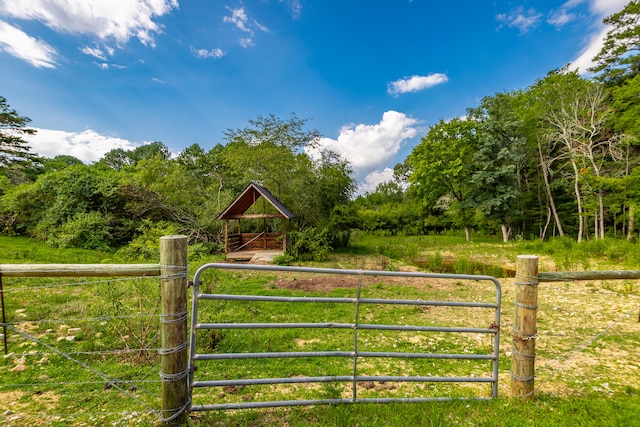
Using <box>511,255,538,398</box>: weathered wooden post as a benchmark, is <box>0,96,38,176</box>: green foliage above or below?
above

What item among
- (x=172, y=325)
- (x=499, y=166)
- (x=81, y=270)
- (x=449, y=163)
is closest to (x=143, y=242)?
(x=81, y=270)

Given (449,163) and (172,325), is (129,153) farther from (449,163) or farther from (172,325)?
(172,325)

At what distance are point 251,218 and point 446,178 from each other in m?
15.6

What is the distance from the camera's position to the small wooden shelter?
12.4m

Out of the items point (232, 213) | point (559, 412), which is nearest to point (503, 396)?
point (559, 412)

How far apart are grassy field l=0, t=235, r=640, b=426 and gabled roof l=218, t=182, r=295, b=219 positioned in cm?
572

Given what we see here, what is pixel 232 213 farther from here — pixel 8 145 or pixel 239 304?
pixel 8 145

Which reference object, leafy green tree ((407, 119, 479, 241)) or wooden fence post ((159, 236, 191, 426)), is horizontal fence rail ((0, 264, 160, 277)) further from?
leafy green tree ((407, 119, 479, 241))

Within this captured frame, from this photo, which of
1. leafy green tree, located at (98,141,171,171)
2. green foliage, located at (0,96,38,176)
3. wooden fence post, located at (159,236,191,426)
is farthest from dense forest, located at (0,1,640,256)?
leafy green tree, located at (98,141,171,171)

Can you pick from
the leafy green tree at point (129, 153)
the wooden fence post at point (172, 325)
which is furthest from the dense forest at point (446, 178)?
the leafy green tree at point (129, 153)

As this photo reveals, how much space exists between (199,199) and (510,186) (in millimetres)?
20739

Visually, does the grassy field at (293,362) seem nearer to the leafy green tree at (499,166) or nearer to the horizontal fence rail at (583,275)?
the horizontal fence rail at (583,275)

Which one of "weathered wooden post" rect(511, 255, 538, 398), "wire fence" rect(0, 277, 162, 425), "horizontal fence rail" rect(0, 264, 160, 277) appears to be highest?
"horizontal fence rail" rect(0, 264, 160, 277)

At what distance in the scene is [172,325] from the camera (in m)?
2.04
